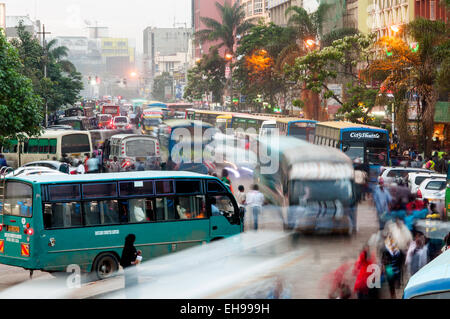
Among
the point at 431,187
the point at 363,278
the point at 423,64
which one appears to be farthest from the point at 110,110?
the point at 363,278

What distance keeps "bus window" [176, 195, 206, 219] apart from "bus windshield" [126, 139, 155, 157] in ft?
63.6

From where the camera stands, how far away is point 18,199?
600 inches

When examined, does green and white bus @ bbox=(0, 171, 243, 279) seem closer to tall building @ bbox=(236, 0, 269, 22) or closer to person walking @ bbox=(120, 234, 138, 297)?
person walking @ bbox=(120, 234, 138, 297)

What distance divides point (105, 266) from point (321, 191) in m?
8.32

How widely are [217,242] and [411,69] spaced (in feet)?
84.2

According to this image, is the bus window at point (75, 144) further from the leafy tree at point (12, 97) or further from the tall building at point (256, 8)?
the tall building at point (256, 8)

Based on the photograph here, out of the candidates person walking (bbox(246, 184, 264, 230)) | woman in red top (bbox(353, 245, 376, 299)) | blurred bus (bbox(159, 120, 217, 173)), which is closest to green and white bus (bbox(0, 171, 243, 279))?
person walking (bbox(246, 184, 264, 230))

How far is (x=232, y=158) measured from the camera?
38.9m

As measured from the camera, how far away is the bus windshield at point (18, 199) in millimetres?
15000

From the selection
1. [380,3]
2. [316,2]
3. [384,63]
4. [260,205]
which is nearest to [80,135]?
[384,63]

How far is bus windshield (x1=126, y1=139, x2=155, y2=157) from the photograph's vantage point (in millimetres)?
35844

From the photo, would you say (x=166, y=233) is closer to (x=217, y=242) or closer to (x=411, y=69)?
(x=217, y=242)

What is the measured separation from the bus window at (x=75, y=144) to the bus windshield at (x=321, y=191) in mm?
21010

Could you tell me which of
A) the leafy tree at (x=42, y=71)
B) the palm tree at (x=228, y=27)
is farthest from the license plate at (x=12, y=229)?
the palm tree at (x=228, y=27)
